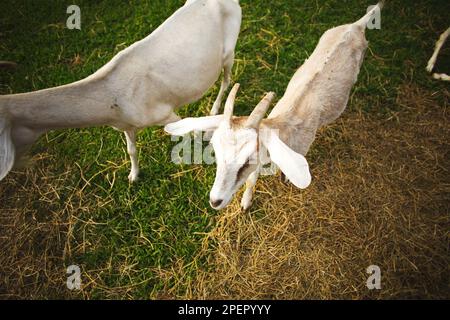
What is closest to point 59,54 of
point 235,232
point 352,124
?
point 235,232

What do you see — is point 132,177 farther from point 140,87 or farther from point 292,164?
point 292,164

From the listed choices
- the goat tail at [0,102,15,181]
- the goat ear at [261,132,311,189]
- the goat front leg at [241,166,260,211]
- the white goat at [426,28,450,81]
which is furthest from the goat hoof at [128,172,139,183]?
the white goat at [426,28,450,81]

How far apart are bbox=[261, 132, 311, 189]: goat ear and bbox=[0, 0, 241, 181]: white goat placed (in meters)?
1.28

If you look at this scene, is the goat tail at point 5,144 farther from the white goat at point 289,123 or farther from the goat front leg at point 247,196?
the goat front leg at point 247,196

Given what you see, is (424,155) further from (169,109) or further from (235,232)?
(169,109)

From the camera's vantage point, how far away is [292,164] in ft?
8.64

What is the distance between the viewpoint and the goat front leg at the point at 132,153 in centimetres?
369

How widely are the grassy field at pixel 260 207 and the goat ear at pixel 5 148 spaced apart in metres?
1.28

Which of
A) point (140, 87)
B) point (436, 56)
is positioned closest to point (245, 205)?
point (140, 87)

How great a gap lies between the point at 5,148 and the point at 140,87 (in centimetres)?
122

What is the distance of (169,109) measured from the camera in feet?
11.7

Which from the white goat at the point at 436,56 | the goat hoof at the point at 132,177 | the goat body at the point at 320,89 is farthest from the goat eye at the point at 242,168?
the white goat at the point at 436,56

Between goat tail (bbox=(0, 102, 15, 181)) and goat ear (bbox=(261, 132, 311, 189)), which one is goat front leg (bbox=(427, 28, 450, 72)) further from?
goat tail (bbox=(0, 102, 15, 181))

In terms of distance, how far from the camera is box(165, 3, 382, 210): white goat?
2.67m
